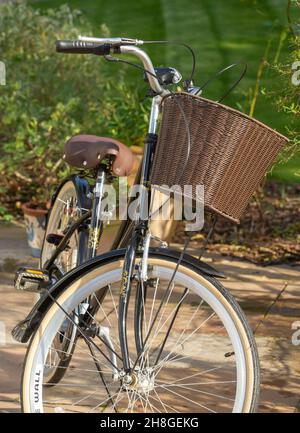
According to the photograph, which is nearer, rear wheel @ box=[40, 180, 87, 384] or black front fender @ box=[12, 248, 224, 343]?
black front fender @ box=[12, 248, 224, 343]

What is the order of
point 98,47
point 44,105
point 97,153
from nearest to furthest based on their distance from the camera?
point 98,47 → point 97,153 → point 44,105

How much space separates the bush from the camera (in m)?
7.55

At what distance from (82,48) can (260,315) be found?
2536 mm

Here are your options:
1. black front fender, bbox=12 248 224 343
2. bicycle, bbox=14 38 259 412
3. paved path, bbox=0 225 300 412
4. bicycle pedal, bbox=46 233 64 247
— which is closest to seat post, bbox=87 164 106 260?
bicycle, bbox=14 38 259 412

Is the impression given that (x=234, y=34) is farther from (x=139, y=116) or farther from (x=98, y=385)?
(x=98, y=385)

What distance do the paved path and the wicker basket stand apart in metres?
1.32

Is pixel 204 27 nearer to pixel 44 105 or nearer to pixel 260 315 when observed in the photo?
pixel 44 105

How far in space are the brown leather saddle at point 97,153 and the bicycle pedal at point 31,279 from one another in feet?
1.63

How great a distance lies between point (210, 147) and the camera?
11.7ft

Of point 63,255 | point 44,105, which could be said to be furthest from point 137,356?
point 44,105

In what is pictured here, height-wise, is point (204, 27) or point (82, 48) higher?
point (204, 27)

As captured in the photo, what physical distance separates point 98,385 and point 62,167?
11.6 ft

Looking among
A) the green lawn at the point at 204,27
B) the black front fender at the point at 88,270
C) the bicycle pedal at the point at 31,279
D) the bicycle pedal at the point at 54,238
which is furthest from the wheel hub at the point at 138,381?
the green lawn at the point at 204,27

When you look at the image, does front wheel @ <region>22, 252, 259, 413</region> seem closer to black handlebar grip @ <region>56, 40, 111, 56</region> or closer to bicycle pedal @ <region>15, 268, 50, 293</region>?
bicycle pedal @ <region>15, 268, 50, 293</region>
